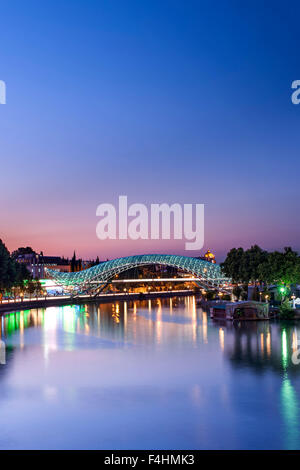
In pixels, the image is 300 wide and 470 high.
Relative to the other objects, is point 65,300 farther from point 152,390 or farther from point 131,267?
point 152,390

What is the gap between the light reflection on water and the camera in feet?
42.6

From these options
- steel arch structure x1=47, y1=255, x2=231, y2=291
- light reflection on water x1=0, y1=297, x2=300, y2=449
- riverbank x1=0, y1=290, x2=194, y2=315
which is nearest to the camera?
light reflection on water x1=0, y1=297, x2=300, y2=449

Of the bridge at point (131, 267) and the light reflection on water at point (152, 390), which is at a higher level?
the bridge at point (131, 267)

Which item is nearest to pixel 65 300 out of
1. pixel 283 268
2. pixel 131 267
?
pixel 131 267

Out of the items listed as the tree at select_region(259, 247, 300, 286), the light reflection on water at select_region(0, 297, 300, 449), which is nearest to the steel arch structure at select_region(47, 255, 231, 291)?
the tree at select_region(259, 247, 300, 286)

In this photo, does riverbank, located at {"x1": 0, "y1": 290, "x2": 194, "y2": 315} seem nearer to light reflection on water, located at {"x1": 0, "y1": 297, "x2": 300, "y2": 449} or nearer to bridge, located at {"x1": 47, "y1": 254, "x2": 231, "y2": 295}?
bridge, located at {"x1": 47, "y1": 254, "x2": 231, "y2": 295}

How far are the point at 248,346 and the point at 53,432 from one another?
1499cm

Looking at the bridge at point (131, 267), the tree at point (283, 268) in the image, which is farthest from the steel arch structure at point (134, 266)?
the tree at point (283, 268)

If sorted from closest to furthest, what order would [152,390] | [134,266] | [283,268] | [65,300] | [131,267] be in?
[152,390] → [283,268] → [65,300] → [131,267] → [134,266]

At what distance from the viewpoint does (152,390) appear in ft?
58.3

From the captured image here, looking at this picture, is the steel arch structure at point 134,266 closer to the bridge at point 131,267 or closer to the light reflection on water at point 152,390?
the bridge at point 131,267

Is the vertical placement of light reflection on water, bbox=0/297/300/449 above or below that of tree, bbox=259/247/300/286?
below

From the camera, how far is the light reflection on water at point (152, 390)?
12984 millimetres

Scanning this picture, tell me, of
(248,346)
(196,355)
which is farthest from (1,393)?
(248,346)
